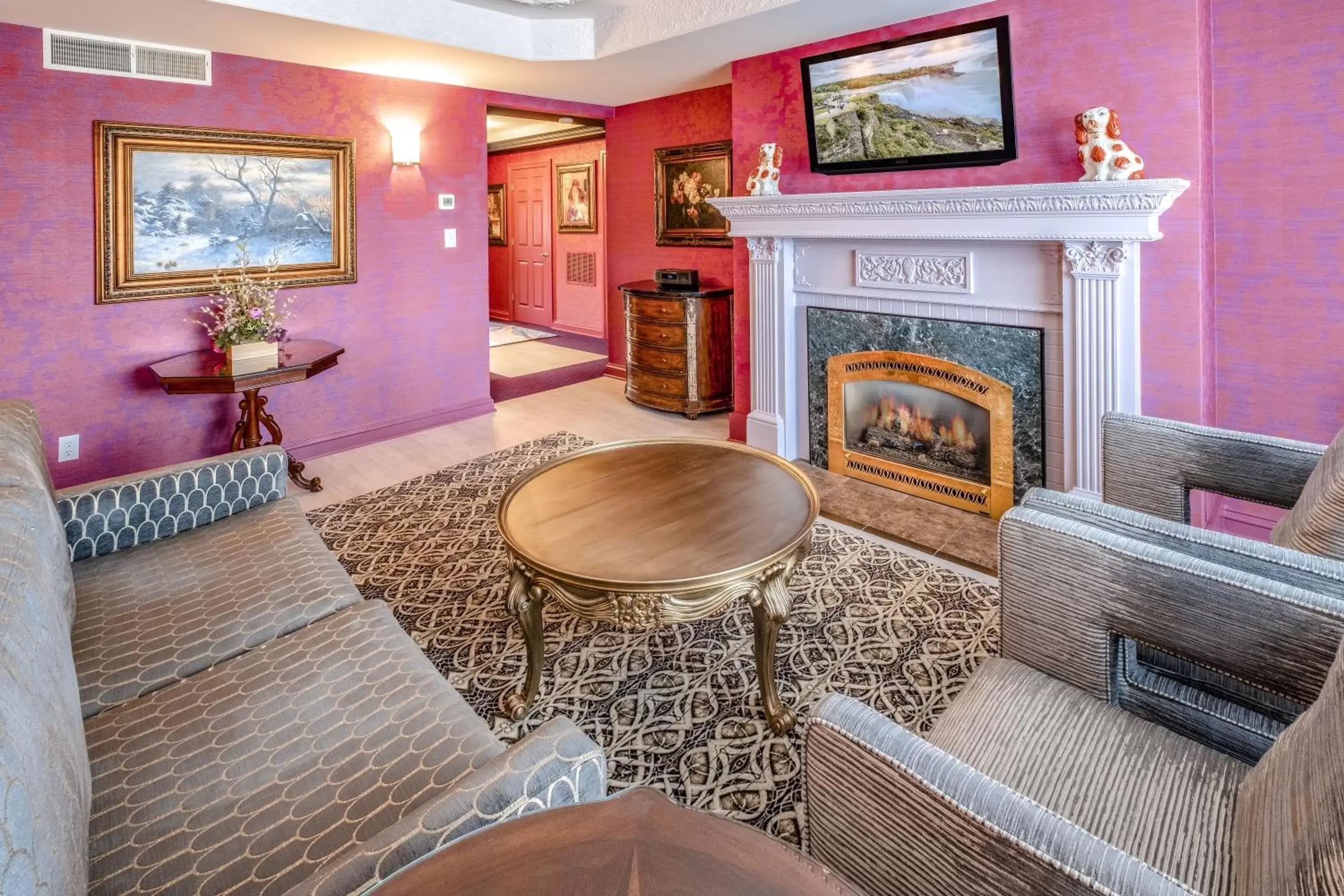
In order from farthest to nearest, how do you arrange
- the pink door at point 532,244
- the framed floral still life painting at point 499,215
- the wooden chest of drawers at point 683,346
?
the framed floral still life painting at point 499,215
the pink door at point 532,244
the wooden chest of drawers at point 683,346

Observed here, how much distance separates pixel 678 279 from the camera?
5.29 m

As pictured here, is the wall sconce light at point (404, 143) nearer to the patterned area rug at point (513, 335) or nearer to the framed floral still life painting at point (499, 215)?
the patterned area rug at point (513, 335)

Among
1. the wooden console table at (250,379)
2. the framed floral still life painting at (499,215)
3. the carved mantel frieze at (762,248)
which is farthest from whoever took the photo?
the framed floral still life painting at (499,215)

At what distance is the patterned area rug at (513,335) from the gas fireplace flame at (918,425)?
554 centimetres

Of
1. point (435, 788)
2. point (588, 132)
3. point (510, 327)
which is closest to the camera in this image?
point (435, 788)

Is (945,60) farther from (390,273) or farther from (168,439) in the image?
(168,439)

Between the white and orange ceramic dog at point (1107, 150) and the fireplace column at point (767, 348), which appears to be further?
the fireplace column at point (767, 348)

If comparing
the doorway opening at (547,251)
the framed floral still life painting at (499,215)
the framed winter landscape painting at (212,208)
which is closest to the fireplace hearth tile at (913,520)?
the framed winter landscape painting at (212,208)

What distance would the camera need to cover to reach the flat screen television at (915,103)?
3.08 meters

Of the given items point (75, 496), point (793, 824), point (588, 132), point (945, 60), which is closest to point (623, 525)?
point (793, 824)

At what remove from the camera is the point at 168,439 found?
3.96 metres

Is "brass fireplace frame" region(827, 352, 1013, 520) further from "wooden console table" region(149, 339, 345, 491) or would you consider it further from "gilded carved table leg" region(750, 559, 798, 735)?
"wooden console table" region(149, 339, 345, 491)

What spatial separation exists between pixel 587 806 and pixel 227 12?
3.78 meters

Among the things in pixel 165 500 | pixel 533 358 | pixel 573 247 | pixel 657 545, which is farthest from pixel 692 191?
pixel 165 500
